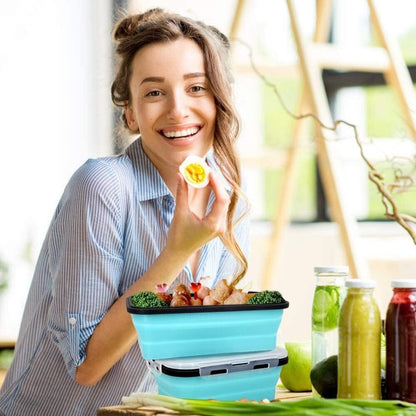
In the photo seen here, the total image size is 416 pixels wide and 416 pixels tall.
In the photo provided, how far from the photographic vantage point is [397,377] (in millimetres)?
1182

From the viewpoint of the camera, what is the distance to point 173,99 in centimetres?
161

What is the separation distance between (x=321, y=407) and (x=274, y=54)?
11.3ft

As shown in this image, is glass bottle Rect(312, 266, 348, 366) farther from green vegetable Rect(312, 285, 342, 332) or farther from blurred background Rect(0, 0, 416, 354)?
blurred background Rect(0, 0, 416, 354)

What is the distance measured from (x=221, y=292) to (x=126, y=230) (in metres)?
0.41

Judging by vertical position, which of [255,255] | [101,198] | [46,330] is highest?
[101,198]

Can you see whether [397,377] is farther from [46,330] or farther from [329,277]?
[46,330]

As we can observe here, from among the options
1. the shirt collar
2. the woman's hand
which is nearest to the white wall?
the shirt collar

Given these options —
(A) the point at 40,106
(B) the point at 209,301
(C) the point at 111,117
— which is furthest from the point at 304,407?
(A) the point at 40,106

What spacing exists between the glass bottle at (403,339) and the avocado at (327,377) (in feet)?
0.33

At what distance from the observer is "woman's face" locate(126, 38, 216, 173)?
63.9 inches

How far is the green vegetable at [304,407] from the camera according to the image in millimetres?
1080

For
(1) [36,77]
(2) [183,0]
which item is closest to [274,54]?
(2) [183,0]

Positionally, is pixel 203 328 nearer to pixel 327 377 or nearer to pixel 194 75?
pixel 327 377

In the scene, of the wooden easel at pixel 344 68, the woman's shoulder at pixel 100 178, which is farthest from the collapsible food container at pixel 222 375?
the wooden easel at pixel 344 68
